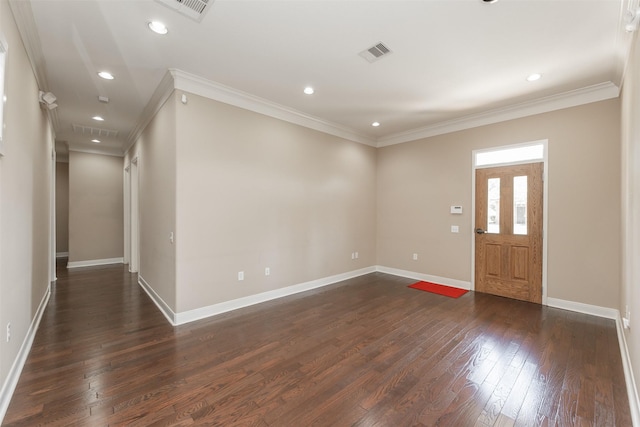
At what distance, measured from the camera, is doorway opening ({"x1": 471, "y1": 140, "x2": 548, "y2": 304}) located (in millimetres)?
4098

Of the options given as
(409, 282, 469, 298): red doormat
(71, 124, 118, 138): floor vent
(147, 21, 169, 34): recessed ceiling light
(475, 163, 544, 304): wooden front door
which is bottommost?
(409, 282, 469, 298): red doormat

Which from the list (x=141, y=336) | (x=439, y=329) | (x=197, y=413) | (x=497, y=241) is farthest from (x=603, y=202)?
(x=141, y=336)

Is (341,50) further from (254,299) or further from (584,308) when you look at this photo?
(584,308)

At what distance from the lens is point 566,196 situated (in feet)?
12.7

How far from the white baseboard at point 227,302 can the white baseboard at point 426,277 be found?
1.10 m

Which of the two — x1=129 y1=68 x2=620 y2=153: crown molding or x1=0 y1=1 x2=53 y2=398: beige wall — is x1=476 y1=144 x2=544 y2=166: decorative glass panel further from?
x1=0 y1=1 x2=53 y2=398: beige wall

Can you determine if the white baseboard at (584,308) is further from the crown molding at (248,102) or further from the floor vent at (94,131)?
the floor vent at (94,131)

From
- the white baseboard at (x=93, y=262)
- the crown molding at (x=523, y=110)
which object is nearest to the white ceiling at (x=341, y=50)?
the crown molding at (x=523, y=110)

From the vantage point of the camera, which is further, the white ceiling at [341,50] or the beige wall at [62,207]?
the beige wall at [62,207]

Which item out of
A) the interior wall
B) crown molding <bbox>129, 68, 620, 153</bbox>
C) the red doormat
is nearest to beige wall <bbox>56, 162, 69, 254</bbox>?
crown molding <bbox>129, 68, 620, 153</bbox>

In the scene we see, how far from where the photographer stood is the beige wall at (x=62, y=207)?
7966 millimetres

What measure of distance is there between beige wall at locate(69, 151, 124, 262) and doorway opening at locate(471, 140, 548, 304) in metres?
8.44

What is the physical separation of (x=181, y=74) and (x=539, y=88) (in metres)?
4.59

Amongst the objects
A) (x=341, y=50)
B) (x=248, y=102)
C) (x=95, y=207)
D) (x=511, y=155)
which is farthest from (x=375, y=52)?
(x=95, y=207)
